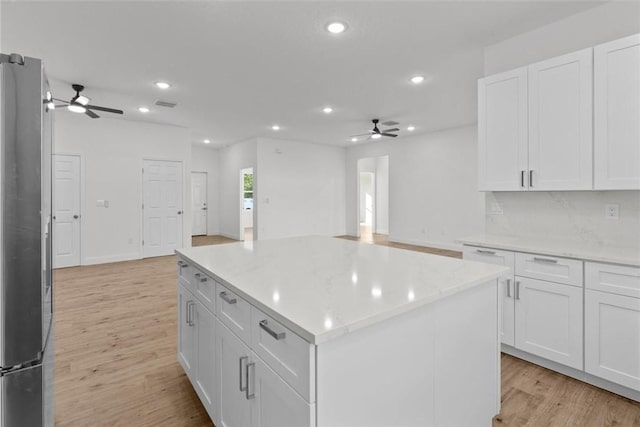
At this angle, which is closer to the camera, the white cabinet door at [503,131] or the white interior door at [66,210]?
the white cabinet door at [503,131]

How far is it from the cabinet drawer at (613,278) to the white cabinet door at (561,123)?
24.6 inches

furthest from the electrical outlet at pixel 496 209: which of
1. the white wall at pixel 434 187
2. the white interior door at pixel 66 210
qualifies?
the white interior door at pixel 66 210

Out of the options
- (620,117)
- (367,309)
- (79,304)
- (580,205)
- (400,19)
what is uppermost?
(400,19)

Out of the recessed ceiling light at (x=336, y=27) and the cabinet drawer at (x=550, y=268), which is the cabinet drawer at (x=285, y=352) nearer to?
the cabinet drawer at (x=550, y=268)

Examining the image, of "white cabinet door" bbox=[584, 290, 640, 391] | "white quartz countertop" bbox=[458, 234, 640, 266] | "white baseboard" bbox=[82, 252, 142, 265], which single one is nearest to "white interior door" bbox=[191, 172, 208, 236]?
"white baseboard" bbox=[82, 252, 142, 265]

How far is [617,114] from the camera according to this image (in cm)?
216

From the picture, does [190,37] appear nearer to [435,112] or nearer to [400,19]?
[400,19]

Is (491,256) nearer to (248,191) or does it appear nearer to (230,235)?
(230,235)

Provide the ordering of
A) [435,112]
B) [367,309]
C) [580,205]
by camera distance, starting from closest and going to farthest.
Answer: [367,309], [580,205], [435,112]

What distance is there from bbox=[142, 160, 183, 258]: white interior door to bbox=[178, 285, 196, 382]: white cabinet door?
16.5 ft

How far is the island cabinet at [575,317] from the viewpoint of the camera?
1.92 metres

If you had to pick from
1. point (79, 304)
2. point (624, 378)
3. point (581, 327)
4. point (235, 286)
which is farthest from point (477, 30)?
point (79, 304)

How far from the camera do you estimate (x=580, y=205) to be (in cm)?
254

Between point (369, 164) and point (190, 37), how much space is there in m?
8.31
